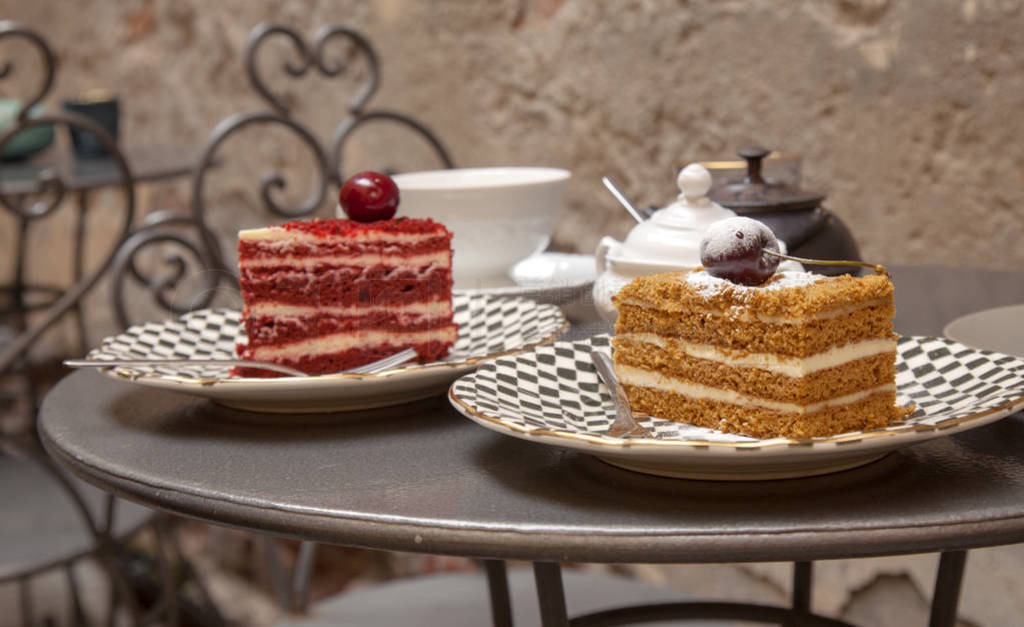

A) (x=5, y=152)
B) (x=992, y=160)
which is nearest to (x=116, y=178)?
(x=5, y=152)

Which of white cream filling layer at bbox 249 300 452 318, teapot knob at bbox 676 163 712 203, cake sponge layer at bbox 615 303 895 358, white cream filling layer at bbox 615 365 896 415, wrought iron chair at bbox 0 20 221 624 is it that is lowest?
wrought iron chair at bbox 0 20 221 624

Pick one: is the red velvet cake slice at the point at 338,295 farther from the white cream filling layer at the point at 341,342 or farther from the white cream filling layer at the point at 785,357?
the white cream filling layer at the point at 785,357

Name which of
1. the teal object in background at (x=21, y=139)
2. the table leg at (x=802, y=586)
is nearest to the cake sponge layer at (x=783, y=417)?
the table leg at (x=802, y=586)

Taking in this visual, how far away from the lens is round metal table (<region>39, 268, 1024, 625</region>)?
67 centimetres

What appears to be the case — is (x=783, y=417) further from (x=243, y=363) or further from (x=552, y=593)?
(x=243, y=363)

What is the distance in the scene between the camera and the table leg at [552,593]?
982 mm

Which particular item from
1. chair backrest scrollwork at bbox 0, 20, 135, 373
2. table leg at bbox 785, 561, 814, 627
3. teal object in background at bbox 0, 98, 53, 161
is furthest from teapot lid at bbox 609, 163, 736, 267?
teal object in background at bbox 0, 98, 53, 161

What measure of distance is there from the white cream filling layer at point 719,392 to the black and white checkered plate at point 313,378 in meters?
0.14

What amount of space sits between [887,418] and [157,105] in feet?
13.0

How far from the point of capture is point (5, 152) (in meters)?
2.98

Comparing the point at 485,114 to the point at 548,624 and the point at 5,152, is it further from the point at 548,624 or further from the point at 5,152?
the point at 548,624

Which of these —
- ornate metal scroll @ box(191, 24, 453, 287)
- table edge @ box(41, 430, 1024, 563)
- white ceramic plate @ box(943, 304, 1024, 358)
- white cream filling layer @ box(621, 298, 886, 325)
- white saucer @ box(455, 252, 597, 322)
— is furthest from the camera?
ornate metal scroll @ box(191, 24, 453, 287)

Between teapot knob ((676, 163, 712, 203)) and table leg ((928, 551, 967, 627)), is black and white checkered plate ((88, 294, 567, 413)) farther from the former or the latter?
table leg ((928, 551, 967, 627))

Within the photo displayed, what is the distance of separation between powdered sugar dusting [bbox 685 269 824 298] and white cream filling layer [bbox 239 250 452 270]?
0.34 m
